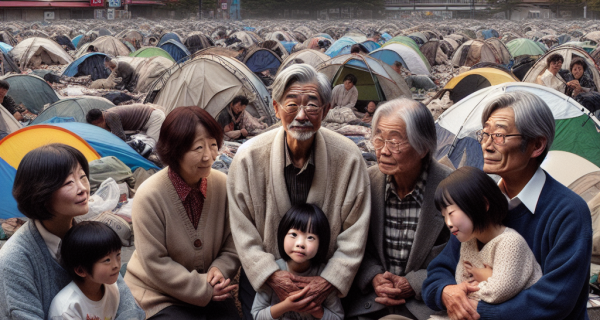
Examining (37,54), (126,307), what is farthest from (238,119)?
(37,54)

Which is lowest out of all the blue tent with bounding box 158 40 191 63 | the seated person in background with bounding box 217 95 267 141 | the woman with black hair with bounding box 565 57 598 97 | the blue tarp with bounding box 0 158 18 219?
the blue tarp with bounding box 0 158 18 219

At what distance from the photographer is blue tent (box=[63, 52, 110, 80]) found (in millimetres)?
17047

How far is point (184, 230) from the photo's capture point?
2.73 m

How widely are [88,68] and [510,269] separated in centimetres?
1689

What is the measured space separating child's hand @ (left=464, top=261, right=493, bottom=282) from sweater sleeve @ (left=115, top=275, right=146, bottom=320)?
4.26 feet

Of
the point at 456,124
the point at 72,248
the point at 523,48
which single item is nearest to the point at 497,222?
the point at 72,248

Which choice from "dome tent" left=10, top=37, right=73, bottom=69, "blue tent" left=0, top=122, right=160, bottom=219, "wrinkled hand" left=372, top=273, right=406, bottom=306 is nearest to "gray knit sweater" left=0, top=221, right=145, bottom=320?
"wrinkled hand" left=372, top=273, right=406, bottom=306

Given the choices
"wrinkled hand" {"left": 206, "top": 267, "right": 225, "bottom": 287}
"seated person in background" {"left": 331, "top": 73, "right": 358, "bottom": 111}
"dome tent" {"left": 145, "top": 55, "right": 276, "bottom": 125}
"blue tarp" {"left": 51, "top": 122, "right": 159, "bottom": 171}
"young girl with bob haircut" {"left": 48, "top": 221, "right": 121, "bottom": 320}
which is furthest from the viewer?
"seated person in background" {"left": 331, "top": 73, "right": 358, "bottom": 111}

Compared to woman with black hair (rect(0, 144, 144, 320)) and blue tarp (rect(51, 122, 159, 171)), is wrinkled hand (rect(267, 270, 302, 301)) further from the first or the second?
blue tarp (rect(51, 122, 159, 171))

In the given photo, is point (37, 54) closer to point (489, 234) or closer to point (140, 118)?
point (140, 118)

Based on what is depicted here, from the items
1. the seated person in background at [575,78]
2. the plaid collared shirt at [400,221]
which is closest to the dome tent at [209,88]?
the seated person in background at [575,78]

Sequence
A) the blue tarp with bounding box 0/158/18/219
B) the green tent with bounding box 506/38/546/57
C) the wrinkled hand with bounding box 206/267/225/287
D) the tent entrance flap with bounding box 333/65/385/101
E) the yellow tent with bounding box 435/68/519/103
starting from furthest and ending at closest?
the green tent with bounding box 506/38/546/57, the tent entrance flap with bounding box 333/65/385/101, the yellow tent with bounding box 435/68/519/103, the blue tarp with bounding box 0/158/18/219, the wrinkled hand with bounding box 206/267/225/287

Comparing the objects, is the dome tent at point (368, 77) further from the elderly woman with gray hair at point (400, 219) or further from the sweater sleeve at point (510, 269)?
the sweater sleeve at point (510, 269)

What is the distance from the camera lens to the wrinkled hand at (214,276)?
2.72 meters
